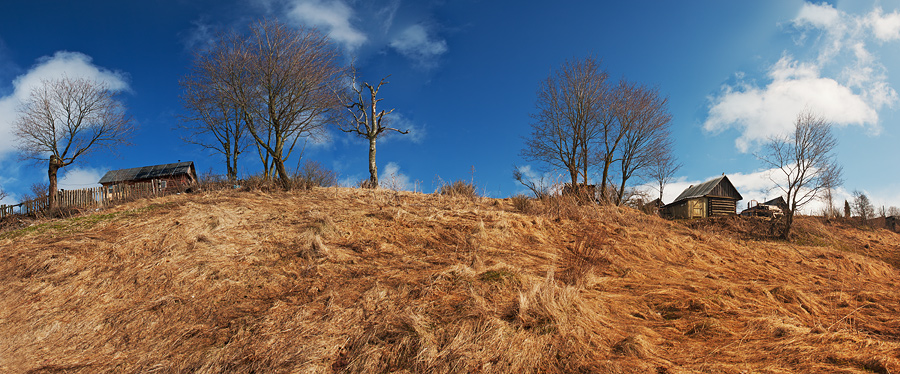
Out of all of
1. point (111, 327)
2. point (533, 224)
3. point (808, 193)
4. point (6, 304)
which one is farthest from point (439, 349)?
point (808, 193)

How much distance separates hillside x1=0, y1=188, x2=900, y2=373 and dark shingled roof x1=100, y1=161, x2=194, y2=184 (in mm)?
38114

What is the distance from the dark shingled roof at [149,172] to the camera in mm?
41656

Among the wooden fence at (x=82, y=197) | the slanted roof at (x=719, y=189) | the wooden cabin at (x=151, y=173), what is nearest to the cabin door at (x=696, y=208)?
the slanted roof at (x=719, y=189)

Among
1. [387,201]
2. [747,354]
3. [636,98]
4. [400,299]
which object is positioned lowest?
[747,354]

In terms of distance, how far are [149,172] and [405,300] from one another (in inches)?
1934

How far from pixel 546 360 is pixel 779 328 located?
9.47 ft

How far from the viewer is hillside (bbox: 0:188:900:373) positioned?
398 centimetres

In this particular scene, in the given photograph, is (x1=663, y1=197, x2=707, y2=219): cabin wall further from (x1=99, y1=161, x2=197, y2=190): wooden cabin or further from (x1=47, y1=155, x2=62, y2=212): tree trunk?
(x1=99, y1=161, x2=197, y2=190): wooden cabin

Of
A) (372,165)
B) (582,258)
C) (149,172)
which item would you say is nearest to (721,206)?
(372,165)

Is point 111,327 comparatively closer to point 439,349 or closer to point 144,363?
point 144,363

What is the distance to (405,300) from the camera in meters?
4.98

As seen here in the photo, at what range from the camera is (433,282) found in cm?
540

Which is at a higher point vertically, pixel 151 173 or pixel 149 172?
pixel 149 172

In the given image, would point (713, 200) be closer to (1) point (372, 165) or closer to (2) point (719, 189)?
(2) point (719, 189)
